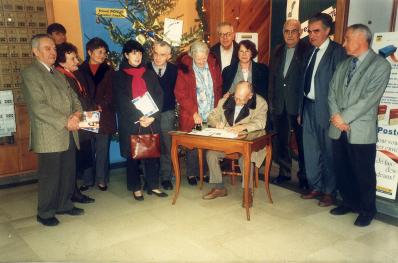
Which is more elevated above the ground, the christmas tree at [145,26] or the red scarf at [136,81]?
the christmas tree at [145,26]

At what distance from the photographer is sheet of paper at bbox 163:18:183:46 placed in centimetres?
415

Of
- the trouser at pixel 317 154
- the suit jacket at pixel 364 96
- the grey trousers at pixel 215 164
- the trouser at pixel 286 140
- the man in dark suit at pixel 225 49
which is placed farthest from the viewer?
the man in dark suit at pixel 225 49

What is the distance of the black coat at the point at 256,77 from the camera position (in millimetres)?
3934

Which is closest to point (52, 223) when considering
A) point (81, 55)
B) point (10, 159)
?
point (10, 159)

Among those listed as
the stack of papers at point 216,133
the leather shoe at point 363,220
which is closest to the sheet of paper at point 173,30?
the stack of papers at point 216,133

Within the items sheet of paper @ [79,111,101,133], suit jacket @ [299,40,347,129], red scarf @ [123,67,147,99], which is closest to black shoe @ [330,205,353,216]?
suit jacket @ [299,40,347,129]

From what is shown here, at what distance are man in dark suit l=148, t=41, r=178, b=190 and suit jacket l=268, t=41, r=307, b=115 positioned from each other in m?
1.07

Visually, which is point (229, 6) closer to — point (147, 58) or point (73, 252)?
point (147, 58)

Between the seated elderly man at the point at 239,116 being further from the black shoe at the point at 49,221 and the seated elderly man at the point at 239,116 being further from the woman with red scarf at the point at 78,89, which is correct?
the black shoe at the point at 49,221

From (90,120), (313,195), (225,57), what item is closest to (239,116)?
(225,57)

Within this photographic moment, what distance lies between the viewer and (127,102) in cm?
352

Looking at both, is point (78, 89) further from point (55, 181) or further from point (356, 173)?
point (356, 173)

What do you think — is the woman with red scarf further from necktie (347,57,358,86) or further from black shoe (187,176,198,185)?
necktie (347,57,358,86)

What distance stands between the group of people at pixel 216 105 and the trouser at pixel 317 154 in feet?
0.03
